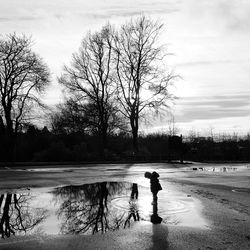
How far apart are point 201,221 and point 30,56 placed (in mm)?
35254

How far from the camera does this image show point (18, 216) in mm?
7449

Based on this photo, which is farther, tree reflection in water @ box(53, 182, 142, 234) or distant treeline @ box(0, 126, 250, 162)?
distant treeline @ box(0, 126, 250, 162)

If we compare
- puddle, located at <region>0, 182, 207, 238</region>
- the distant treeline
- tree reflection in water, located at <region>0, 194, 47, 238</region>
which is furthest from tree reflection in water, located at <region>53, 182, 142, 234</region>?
the distant treeline

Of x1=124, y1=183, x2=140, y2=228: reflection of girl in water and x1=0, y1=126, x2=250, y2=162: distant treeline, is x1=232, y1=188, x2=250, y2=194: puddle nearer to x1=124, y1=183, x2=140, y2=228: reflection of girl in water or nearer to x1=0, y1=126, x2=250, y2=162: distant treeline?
x1=124, y1=183, x2=140, y2=228: reflection of girl in water

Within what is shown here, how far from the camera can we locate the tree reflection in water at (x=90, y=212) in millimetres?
6543

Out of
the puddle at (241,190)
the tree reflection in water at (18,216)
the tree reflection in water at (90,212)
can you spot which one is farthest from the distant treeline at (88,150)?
the tree reflection in water at (18,216)

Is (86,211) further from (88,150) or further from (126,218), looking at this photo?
(88,150)

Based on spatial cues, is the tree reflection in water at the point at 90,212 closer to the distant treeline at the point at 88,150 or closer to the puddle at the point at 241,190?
the puddle at the point at 241,190

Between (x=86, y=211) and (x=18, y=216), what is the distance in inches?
54.2

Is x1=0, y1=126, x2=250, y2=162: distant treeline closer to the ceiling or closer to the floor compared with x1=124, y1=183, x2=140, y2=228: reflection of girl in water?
closer to the ceiling

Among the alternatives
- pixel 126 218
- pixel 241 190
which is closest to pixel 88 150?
pixel 241 190

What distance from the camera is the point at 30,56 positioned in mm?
39594

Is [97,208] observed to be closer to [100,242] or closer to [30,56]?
[100,242]

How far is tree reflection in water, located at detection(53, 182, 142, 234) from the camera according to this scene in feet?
21.5
